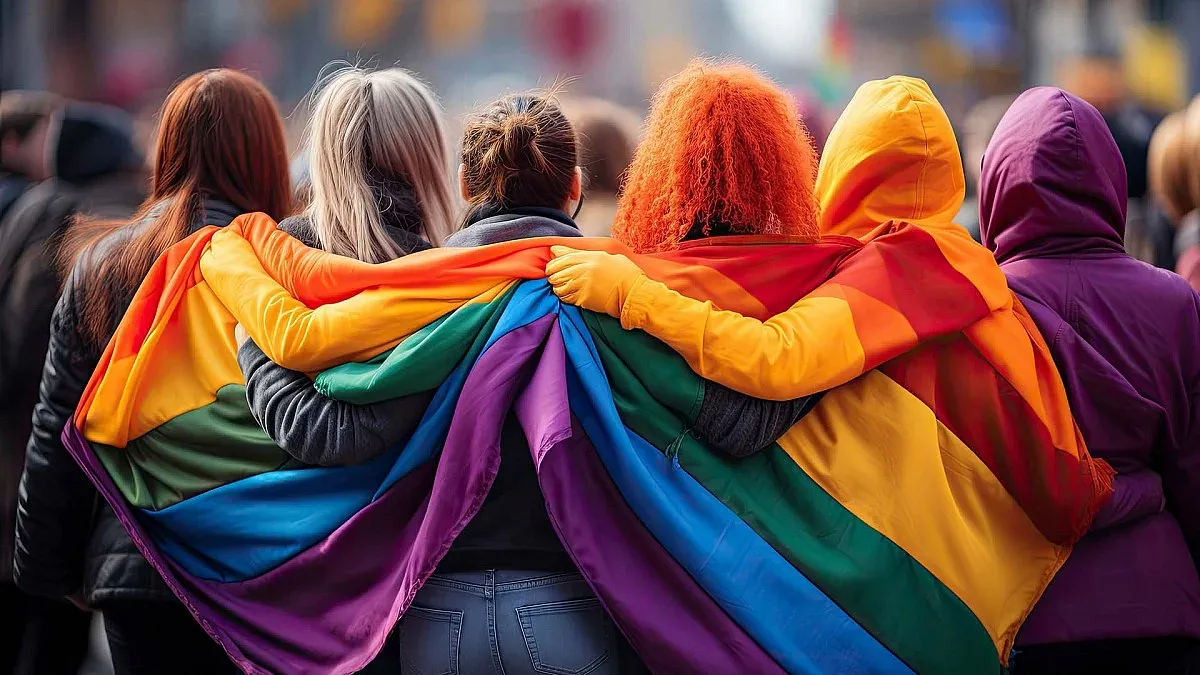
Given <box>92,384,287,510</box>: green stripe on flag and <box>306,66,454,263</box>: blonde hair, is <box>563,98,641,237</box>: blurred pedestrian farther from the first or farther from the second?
<box>92,384,287,510</box>: green stripe on flag

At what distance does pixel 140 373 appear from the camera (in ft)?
9.84

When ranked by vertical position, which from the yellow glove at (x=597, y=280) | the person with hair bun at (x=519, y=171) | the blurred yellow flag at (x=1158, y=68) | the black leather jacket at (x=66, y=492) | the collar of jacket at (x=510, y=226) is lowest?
the blurred yellow flag at (x=1158, y=68)

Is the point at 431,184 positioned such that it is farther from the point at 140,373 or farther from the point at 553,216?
the point at 140,373

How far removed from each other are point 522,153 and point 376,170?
1.40ft

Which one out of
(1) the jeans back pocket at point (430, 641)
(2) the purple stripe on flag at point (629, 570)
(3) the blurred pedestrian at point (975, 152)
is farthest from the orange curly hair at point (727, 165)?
(3) the blurred pedestrian at point (975, 152)

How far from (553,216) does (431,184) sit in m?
0.39

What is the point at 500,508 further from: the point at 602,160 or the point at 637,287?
the point at 602,160

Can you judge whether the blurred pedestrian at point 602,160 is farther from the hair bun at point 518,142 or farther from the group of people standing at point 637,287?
the hair bun at point 518,142

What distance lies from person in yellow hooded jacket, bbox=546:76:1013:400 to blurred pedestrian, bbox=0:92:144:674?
2.33m

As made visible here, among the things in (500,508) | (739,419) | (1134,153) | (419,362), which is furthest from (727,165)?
(1134,153)

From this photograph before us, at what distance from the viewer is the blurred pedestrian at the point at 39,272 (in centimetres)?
427

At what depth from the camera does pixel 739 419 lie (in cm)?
269

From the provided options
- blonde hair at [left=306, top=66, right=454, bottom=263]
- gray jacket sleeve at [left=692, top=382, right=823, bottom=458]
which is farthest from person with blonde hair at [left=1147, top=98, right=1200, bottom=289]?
blonde hair at [left=306, top=66, right=454, bottom=263]

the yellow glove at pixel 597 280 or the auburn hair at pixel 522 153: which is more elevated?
the auburn hair at pixel 522 153
